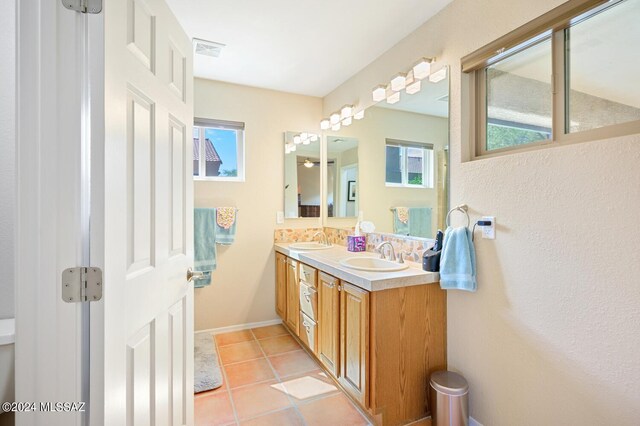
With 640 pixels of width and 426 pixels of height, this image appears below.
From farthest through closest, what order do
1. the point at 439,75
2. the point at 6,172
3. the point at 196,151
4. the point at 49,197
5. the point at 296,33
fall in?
the point at 196,151 < the point at 296,33 < the point at 439,75 < the point at 6,172 < the point at 49,197

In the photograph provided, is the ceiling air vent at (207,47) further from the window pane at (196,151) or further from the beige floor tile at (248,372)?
the beige floor tile at (248,372)

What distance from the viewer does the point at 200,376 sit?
7.09 feet

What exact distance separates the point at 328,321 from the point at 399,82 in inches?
71.4

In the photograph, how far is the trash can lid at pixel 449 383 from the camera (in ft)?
5.09

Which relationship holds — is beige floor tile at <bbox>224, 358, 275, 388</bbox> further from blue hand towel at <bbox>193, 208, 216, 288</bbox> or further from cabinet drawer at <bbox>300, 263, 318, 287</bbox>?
blue hand towel at <bbox>193, 208, 216, 288</bbox>

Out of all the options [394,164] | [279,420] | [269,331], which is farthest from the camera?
[269,331]

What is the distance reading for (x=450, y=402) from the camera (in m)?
1.54

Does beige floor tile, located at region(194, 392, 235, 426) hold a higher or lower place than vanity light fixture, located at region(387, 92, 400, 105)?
lower

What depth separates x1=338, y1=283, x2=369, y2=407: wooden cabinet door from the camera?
1.62 meters

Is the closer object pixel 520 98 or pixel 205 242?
pixel 520 98

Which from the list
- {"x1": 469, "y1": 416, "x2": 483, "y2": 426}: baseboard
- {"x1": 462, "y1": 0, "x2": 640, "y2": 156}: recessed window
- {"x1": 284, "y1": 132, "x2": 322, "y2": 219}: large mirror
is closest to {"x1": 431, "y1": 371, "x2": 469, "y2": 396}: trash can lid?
{"x1": 469, "y1": 416, "x2": 483, "y2": 426}: baseboard

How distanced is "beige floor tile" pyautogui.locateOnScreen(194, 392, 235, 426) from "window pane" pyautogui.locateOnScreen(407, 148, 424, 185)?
1.99m

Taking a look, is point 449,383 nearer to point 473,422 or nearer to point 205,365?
point 473,422

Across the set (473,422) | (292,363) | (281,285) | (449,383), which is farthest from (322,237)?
(473,422)
